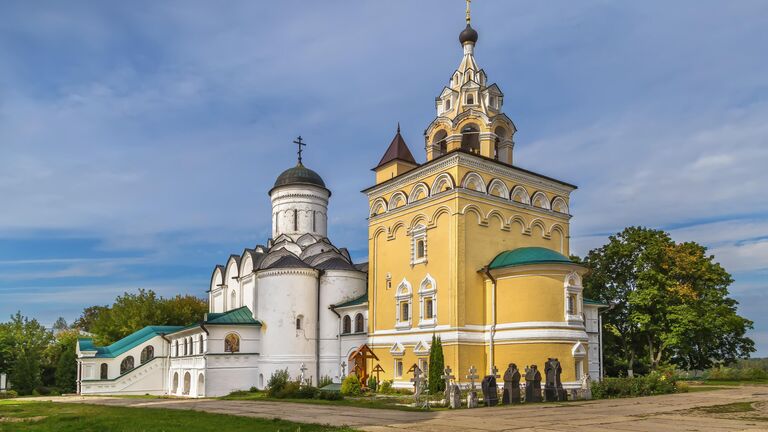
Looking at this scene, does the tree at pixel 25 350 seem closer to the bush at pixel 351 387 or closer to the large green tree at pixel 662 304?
the bush at pixel 351 387

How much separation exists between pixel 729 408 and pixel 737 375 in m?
19.6

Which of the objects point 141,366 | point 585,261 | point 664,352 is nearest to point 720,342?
point 664,352

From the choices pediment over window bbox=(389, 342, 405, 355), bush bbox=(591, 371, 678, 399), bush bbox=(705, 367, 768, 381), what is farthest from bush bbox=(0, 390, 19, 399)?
bush bbox=(705, 367, 768, 381)

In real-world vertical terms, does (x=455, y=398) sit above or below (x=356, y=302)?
below

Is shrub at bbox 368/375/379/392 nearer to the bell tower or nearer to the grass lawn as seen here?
the bell tower

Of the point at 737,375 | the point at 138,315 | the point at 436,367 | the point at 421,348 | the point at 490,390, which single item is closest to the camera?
the point at 490,390

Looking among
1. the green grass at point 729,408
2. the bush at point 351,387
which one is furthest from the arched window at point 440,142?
the green grass at point 729,408

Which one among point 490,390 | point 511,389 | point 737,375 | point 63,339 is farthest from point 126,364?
point 737,375

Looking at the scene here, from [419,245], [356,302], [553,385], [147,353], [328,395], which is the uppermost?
[419,245]

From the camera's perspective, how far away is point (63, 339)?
4638 centimetres

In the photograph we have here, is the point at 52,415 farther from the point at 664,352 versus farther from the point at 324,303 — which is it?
the point at 664,352

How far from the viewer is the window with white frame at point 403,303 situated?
28078mm

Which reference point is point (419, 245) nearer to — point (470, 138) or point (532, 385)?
point (470, 138)

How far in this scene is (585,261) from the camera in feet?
126
